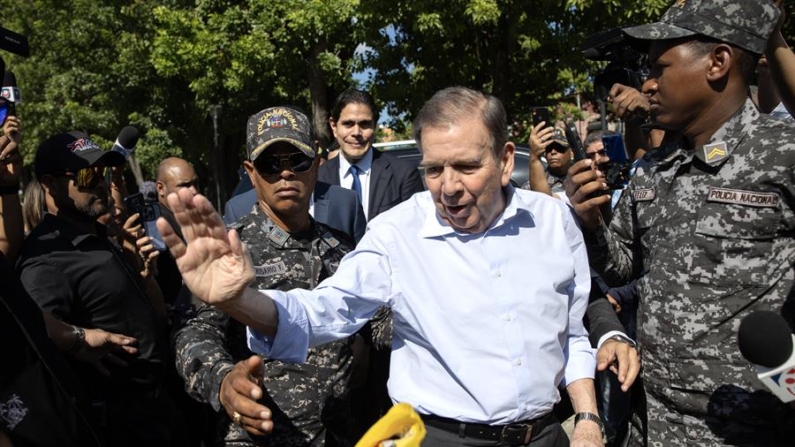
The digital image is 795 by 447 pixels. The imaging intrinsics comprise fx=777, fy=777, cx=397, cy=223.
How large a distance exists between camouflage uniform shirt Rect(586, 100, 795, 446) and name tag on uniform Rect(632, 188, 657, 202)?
2cm

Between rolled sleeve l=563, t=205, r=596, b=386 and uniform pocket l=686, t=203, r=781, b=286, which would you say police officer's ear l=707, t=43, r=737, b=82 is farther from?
rolled sleeve l=563, t=205, r=596, b=386

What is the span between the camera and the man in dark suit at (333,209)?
14.2 feet

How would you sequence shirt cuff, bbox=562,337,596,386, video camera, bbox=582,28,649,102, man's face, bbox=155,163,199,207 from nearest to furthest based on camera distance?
shirt cuff, bbox=562,337,596,386, video camera, bbox=582,28,649,102, man's face, bbox=155,163,199,207

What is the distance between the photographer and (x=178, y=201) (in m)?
2.13

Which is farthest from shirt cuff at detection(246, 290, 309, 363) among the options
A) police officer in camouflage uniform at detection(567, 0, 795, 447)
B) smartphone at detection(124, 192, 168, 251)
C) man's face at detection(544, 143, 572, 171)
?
man's face at detection(544, 143, 572, 171)

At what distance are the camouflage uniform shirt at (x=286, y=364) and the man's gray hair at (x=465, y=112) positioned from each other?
0.85 metres

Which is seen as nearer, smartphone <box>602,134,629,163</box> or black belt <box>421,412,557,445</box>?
black belt <box>421,412,557,445</box>

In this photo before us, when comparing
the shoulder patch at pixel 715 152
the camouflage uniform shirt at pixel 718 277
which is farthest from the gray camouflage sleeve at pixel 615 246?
the shoulder patch at pixel 715 152

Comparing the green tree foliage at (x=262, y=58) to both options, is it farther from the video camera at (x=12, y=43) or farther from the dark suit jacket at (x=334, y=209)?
the video camera at (x=12, y=43)

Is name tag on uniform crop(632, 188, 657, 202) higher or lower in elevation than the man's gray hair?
lower

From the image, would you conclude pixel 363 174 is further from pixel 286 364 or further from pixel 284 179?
pixel 286 364

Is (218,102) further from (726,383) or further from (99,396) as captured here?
(726,383)

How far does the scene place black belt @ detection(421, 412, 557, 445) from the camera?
267 cm

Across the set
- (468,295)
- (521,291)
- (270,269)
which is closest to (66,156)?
(270,269)
